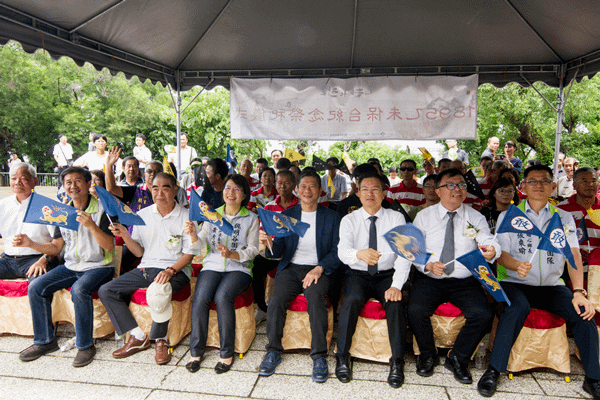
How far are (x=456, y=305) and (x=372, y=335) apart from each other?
23.9 inches

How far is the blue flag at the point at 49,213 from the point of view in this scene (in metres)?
2.60

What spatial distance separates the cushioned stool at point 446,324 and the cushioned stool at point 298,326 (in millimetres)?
722

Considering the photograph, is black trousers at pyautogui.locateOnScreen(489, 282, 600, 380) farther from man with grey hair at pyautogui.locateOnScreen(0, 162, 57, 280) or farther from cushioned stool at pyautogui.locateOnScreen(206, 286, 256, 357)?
man with grey hair at pyautogui.locateOnScreen(0, 162, 57, 280)

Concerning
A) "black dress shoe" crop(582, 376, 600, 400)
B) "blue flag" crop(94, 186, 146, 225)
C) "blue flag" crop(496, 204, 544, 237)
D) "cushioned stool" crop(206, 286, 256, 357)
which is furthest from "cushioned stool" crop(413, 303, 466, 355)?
"blue flag" crop(94, 186, 146, 225)

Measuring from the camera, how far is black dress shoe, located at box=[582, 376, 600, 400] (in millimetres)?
2283

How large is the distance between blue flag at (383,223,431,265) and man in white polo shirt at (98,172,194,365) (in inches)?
59.7

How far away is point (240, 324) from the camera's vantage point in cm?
278

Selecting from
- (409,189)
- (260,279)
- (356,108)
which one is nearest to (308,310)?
(260,279)

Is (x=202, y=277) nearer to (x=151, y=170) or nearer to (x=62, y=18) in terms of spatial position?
(x=151, y=170)

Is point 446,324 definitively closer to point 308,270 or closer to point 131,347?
point 308,270

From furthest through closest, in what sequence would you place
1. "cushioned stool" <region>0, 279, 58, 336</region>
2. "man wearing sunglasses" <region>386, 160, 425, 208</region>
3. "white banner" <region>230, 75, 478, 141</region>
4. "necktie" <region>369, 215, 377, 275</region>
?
1. "white banner" <region>230, 75, 478, 141</region>
2. "man wearing sunglasses" <region>386, 160, 425, 208</region>
3. "cushioned stool" <region>0, 279, 58, 336</region>
4. "necktie" <region>369, 215, 377, 275</region>

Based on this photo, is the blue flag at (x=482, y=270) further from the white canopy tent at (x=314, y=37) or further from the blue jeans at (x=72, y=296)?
the white canopy tent at (x=314, y=37)

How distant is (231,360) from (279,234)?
926 millimetres

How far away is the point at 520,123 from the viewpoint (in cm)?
1384
